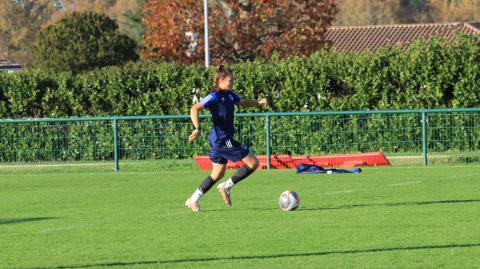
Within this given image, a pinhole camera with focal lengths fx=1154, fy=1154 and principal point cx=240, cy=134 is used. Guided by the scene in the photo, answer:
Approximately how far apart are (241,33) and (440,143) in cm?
1882

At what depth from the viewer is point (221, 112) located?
1588 centimetres

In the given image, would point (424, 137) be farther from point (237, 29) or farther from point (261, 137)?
point (237, 29)

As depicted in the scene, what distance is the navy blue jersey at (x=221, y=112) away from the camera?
620 inches

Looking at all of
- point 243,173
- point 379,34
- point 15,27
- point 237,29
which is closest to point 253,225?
point 243,173

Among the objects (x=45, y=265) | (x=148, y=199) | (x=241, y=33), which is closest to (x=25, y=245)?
(x=45, y=265)

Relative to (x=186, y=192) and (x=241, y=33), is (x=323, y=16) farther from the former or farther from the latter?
(x=186, y=192)

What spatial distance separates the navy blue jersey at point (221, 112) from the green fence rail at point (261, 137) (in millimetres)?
10366

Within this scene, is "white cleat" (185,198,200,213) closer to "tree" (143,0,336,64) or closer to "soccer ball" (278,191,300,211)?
"soccer ball" (278,191,300,211)

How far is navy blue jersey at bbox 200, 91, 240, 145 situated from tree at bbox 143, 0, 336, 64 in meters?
28.0

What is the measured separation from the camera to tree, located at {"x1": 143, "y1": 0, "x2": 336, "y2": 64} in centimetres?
4456

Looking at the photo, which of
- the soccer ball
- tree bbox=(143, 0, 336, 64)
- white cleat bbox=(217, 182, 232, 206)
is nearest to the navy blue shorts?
white cleat bbox=(217, 182, 232, 206)

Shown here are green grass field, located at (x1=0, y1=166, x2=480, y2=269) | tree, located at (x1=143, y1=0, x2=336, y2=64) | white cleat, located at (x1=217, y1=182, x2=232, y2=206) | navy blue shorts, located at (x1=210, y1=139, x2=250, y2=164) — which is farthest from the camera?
tree, located at (x1=143, y1=0, x2=336, y2=64)

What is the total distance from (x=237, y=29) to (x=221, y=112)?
1150 inches

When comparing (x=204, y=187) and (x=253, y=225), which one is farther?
(x=204, y=187)
